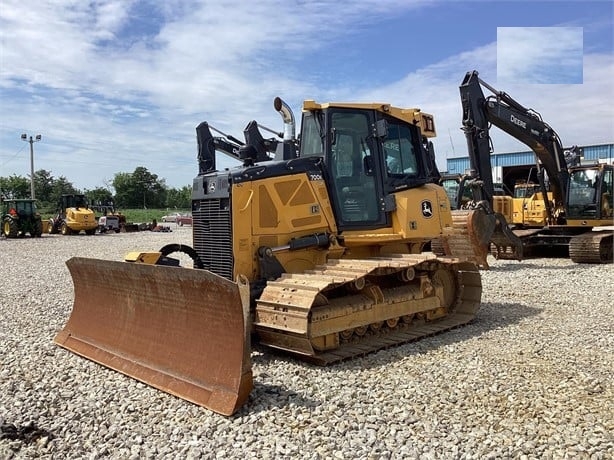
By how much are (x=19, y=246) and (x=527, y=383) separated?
2387 cm

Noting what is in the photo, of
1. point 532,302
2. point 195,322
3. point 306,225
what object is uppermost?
point 306,225

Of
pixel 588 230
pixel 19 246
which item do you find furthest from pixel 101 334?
pixel 19 246

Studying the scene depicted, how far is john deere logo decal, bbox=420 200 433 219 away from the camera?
7.77m

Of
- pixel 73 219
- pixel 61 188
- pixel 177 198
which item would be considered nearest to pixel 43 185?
pixel 61 188

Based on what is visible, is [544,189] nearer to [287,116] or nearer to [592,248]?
[592,248]

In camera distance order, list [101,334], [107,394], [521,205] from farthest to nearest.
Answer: [521,205] → [101,334] → [107,394]

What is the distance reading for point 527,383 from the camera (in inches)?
196

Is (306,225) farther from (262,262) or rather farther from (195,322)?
(195,322)

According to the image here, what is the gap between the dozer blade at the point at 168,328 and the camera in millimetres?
4738

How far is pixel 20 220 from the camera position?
30656 millimetres

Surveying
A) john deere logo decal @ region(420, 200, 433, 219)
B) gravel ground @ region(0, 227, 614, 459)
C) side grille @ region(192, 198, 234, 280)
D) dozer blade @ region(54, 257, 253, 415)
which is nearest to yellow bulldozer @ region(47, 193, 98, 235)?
gravel ground @ region(0, 227, 614, 459)

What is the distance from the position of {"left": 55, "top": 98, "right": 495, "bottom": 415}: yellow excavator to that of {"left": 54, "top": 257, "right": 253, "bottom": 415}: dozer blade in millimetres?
14

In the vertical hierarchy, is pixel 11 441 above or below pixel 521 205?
below

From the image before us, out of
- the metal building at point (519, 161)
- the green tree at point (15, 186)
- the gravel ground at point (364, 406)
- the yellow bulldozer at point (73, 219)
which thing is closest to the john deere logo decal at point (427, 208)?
the gravel ground at point (364, 406)
